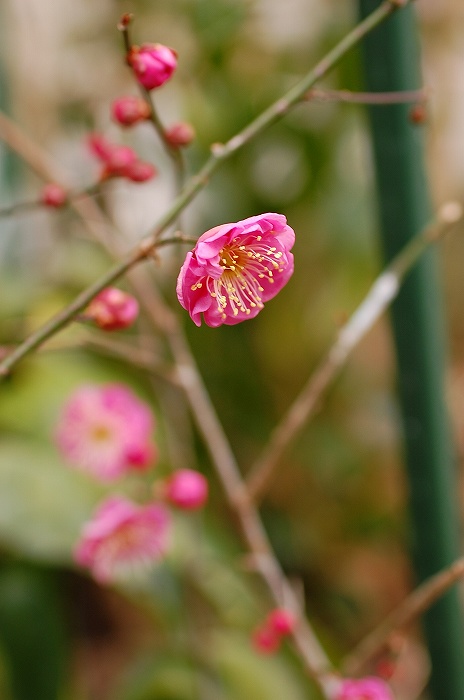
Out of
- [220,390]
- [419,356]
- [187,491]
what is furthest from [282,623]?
[220,390]

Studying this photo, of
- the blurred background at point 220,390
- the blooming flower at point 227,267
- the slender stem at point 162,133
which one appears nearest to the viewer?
the blooming flower at point 227,267

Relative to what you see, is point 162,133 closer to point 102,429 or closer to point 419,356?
point 419,356

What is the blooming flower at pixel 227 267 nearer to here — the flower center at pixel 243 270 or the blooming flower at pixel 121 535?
the flower center at pixel 243 270

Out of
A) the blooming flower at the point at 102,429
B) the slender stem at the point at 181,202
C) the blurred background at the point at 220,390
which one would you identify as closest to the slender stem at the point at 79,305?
the slender stem at the point at 181,202

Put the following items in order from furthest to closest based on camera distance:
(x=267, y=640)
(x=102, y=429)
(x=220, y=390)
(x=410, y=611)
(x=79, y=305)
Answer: (x=220, y=390) → (x=102, y=429) → (x=267, y=640) → (x=410, y=611) → (x=79, y=305)

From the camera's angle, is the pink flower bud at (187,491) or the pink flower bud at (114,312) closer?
the pink flower bud at (114,312)

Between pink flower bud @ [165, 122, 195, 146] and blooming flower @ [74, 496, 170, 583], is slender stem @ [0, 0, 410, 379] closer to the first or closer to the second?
pink flower bud @ [165, 122, 195, 146]

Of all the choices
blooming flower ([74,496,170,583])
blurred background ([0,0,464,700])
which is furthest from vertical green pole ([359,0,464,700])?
blurred background ([0,0,464,700])
